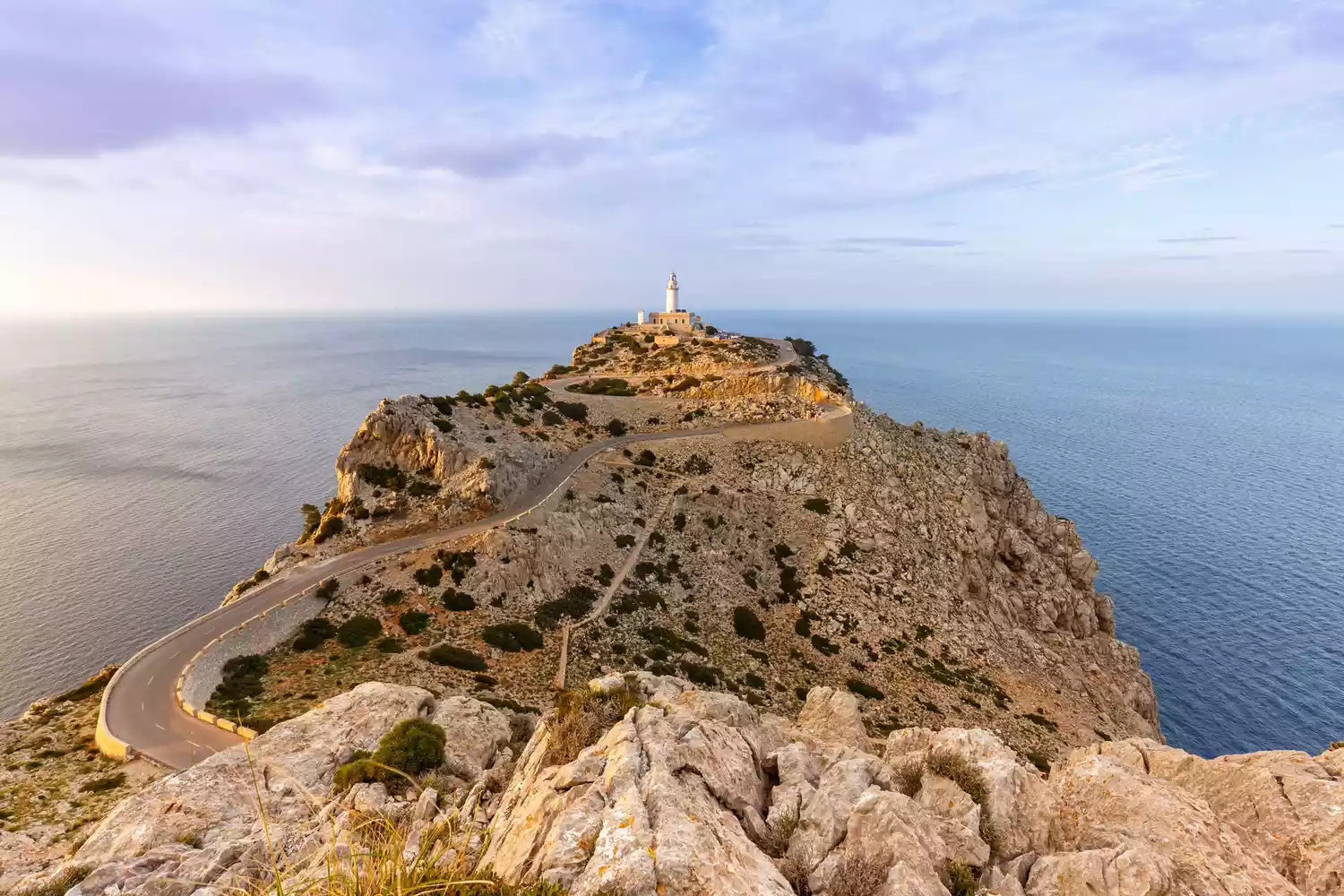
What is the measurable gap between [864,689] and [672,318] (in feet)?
274

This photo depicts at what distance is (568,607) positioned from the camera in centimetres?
3909

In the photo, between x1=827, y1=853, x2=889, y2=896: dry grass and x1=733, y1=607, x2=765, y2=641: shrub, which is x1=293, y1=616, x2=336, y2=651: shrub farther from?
x1=827, y1=853, x2=889, y2=896: dry grass

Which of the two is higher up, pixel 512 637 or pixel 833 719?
pixel 833 719

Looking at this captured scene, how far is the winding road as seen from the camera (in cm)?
2303

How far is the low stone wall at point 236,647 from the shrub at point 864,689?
→ 106 feet

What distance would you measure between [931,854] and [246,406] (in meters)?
180

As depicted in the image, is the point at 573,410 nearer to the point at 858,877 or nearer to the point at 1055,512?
the point at 858,877

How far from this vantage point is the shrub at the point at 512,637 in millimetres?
33750

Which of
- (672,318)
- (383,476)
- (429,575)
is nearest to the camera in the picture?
(429,575)

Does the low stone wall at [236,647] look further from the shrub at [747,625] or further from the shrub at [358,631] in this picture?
the shrub at [747,625]

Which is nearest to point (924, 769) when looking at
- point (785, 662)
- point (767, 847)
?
point (767, 847)

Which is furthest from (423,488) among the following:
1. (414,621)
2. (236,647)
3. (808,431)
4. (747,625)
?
(808,431)

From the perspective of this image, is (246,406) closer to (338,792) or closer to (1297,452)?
(338,792)

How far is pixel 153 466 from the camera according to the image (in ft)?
324
